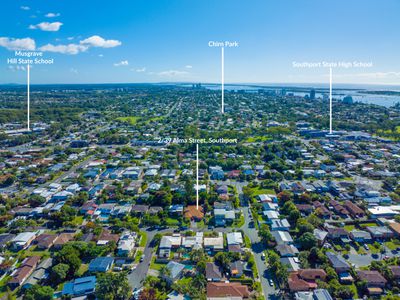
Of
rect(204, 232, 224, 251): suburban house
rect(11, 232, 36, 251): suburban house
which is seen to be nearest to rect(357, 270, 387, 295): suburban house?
Result: rect(204, 232, 224, 251): suburban house

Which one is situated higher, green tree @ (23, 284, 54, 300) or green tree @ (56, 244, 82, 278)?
green tree @ (56, 244, 82, 278)

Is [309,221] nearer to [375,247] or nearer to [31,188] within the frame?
[375,247]

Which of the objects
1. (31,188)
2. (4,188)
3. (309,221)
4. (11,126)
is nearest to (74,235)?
(31,188)

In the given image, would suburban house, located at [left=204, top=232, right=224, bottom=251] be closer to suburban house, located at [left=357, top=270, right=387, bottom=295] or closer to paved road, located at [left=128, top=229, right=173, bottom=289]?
paved road, located at [left=128, top=229, right=173, bottom=289]

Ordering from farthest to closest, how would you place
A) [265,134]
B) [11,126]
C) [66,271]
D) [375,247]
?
[11,126], [265,134], [375,247], [66,271]

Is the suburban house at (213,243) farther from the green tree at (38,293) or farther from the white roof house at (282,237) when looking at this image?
the green tree at (38,293)

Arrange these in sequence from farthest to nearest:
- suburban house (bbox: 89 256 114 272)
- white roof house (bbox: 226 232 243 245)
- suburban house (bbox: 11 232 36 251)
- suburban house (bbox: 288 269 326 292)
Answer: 1. suburban house (bbox: 11 232 36 251)
2. white roof house (bbox: 226 232 243 245)
3. suburban house (bbox: 89 256 114 272)
4. suburban house (bbox: 288 269 326 292)

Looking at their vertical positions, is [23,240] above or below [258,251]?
Result: above

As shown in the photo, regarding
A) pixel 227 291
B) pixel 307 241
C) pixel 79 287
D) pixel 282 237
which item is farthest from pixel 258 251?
pixel 79 287

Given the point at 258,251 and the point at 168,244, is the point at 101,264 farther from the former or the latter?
the point at 258,251

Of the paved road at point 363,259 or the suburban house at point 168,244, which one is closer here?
the paved road at point 363,259

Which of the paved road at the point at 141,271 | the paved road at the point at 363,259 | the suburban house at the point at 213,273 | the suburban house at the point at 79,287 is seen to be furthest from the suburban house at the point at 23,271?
the paved road at the point at 363,259
